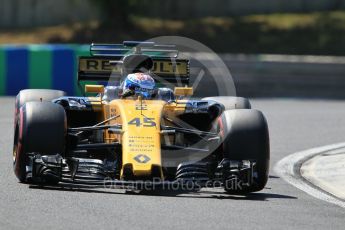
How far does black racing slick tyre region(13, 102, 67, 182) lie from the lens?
10.4 metres

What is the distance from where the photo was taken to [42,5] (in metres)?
31.9

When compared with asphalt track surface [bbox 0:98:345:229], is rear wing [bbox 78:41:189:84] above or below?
above

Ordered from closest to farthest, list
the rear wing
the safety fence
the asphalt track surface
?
the asphalt track surface < the rear wing < the safety fence

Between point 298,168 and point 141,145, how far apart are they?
343cm

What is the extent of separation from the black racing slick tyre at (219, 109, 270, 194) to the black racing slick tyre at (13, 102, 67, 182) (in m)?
1.67

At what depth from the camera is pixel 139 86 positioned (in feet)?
38.2

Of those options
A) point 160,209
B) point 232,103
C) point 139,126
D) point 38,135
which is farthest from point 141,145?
point 232,103

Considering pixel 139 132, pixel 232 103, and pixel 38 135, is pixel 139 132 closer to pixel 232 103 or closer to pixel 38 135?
pixel 38 135

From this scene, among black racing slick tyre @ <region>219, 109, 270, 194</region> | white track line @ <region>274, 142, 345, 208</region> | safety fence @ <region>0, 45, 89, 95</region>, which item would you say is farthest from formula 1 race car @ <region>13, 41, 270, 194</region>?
safety fence @ <region>0, 45, 89, 95</region>

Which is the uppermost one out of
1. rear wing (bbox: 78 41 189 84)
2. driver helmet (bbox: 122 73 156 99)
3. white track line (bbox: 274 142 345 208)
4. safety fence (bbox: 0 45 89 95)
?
safety fence (bbox: 0 45 89 95)

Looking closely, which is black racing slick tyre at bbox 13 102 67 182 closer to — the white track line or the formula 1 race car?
the formula 1 race car

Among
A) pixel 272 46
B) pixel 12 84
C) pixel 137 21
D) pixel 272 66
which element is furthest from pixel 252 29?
pixel 12 84

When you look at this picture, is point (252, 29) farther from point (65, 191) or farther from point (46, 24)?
point (65, 191)

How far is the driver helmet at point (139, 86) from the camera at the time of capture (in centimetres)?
1164
